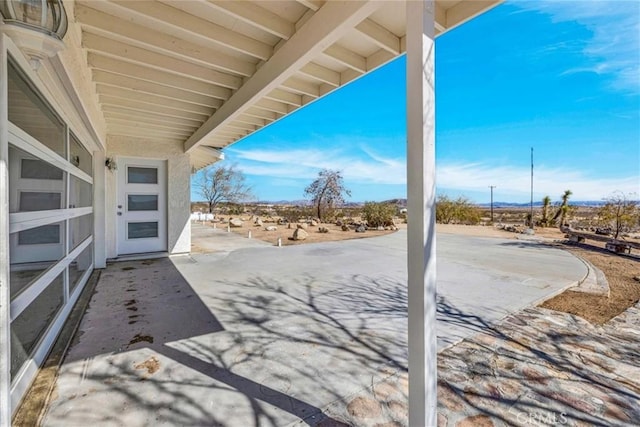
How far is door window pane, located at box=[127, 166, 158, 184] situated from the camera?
6.70m

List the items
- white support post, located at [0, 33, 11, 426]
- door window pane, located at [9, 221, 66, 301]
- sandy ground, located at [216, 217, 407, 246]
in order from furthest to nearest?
sandy ground, located at [216, 217, 407, 246] → door window pane, located at [9, 221, 66, 301] → white support post, located at [0, 33, 11, 426]

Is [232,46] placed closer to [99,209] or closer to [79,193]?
[79,193]

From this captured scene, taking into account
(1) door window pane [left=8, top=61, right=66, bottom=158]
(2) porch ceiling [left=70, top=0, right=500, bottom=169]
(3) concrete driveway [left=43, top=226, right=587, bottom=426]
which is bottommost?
(3) concrete driveway [left=43, top=226, right=587, bottom=426]

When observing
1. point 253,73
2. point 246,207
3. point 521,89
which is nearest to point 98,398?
point 253,73

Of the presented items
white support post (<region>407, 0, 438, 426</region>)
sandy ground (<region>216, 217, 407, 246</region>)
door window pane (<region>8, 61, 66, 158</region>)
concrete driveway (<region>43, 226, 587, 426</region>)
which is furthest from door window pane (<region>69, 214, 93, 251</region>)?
sandy ground (<region>216, 217, 407, 246</region>)

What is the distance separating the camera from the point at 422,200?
1525mm

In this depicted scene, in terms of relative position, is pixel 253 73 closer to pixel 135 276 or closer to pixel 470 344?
pixel 470 344

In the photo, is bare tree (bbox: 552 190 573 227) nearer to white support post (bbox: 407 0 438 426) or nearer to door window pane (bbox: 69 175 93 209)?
white support post (bbox: 407 0 438 426)

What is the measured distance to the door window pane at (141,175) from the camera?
6.70 m

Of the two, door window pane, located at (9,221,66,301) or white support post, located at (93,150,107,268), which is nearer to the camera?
door window pane, located at (9,221,66,301)

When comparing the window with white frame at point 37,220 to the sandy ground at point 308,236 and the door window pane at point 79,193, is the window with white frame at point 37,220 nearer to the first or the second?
Result: the door window pane at point 79,193

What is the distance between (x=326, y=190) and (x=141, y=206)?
1435 cm

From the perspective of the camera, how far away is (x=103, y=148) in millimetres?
5672

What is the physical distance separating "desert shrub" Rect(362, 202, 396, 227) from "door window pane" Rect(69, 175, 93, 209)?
41.5ft
